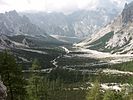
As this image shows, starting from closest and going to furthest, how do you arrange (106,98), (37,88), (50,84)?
(37,88), (106,98), (50,84)

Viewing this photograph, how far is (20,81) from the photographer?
5769 cm

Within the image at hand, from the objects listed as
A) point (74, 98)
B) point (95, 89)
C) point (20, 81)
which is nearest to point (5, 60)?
point (20, 81)

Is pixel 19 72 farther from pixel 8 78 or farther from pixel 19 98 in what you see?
pixel 19 98

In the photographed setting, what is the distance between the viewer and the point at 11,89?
5703 centimetres

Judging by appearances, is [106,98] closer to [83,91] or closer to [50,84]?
[83,91]

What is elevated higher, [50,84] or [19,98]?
[50,84]

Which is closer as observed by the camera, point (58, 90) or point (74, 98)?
point (74, 98)

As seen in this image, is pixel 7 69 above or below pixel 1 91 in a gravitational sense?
above

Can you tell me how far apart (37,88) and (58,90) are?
375 feet

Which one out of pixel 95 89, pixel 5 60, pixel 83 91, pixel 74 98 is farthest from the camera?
pixel 83 91

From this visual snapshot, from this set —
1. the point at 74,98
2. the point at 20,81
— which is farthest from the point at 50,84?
the point at 20,81

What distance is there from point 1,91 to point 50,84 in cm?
15079

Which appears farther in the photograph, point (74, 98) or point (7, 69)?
point (74, 98)

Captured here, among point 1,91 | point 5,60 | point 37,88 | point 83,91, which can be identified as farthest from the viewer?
point 83,91
